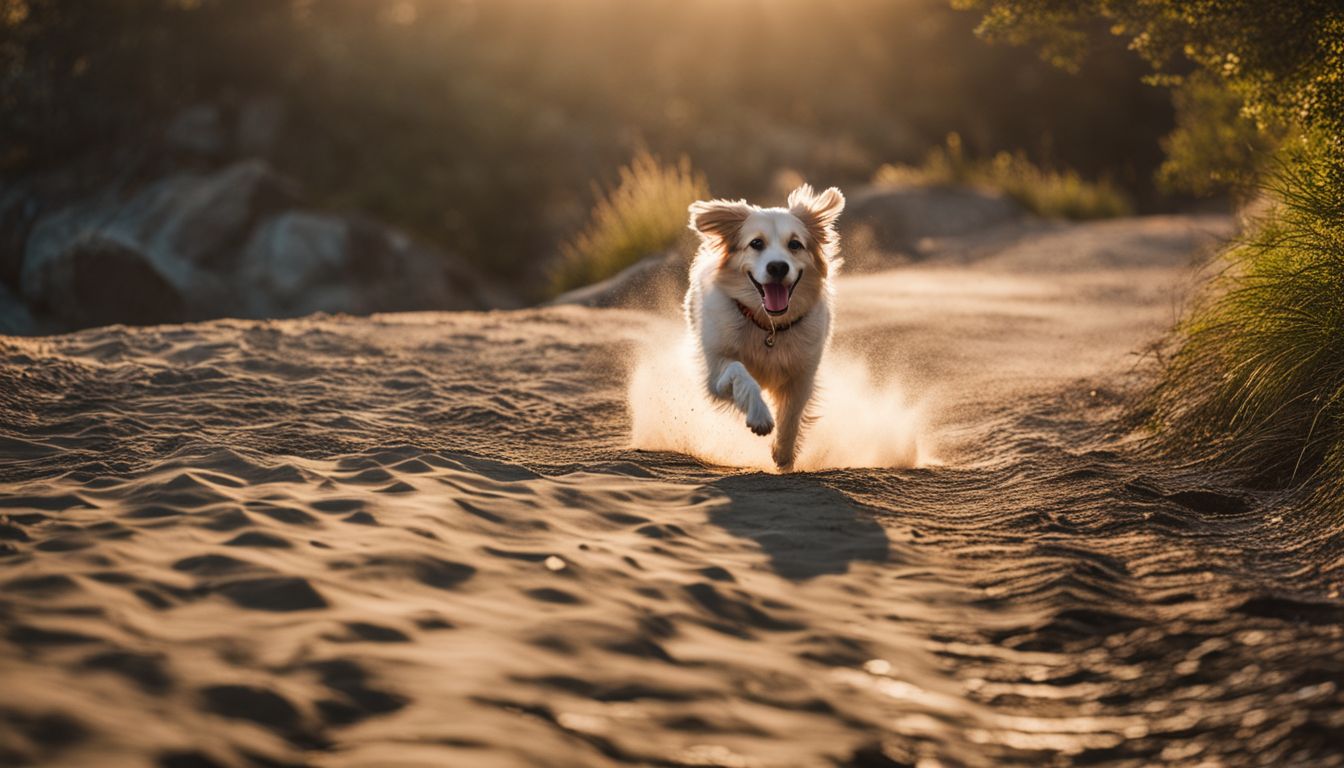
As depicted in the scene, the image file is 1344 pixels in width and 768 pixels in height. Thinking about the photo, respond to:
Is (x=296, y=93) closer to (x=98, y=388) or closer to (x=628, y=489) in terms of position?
(x=98, y=388)

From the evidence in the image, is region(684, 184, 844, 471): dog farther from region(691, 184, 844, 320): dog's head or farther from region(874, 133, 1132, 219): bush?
region(874, 133, 1132, 219): bush

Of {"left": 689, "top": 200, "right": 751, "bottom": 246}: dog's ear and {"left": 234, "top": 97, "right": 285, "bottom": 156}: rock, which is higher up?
{"left": 234, "top": 97, "right": 285, "bottom": 156}: rock

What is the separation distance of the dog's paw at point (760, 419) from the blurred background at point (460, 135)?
16.7 ft

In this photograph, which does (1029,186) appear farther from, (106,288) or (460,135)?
(106,288)

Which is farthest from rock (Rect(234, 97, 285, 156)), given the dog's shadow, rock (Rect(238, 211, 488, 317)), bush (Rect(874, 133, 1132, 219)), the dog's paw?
the dog's shadow

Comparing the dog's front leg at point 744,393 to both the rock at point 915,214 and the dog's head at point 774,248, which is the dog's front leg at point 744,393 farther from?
the rock at point 915,214

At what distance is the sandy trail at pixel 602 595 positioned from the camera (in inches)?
118

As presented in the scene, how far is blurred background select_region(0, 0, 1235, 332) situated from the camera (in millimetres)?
16188

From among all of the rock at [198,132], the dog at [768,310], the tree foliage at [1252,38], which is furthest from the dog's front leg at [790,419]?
the rock at [198,132]

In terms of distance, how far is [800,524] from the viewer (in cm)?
503

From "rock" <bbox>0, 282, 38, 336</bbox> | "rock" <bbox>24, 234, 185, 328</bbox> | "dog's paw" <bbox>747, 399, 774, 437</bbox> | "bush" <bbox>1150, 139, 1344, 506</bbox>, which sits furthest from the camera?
"rock" <bbox>24, 234, 185, 328</bbox>

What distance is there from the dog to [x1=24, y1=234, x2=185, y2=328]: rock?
436 inches

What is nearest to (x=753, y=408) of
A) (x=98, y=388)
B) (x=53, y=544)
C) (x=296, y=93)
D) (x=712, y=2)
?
(x=53, y=544)

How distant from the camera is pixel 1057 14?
332 inches
